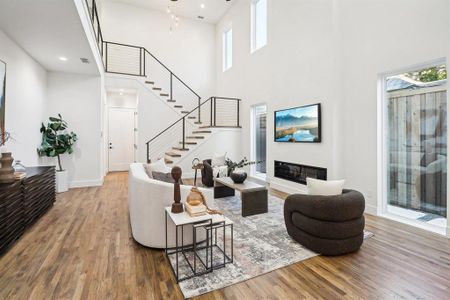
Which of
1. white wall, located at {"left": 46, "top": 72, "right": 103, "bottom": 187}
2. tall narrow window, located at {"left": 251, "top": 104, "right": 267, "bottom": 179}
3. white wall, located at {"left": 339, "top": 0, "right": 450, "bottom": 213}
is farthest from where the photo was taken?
tall narrow window, located at {"left": 251, "top": 104, "right": 267, "bottom": 179}

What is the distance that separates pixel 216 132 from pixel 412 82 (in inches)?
205

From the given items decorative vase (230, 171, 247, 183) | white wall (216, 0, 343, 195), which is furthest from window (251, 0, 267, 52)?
decorative vase (230, 171, 247, 183)

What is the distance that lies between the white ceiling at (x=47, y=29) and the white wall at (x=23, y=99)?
0.20 metres

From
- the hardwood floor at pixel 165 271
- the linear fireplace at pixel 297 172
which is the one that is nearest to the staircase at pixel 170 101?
the linear fireplace at pixel 297 172

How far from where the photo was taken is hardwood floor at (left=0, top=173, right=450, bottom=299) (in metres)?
1.98

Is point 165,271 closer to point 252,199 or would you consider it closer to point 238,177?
point 252,199

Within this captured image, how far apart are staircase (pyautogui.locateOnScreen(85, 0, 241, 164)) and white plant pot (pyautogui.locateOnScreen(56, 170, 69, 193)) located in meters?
2.47

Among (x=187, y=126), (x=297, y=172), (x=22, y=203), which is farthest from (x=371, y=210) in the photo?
(x=187, y=126)

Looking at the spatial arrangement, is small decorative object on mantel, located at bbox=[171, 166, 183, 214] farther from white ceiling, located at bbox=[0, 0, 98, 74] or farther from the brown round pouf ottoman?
white ceiling, located at bbox=[0, 0, 98, 74]

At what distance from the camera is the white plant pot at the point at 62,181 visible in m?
5.43

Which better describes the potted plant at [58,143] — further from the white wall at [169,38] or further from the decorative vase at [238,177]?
the decorative vase at [238,177]

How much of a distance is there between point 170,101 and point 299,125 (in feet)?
15.8

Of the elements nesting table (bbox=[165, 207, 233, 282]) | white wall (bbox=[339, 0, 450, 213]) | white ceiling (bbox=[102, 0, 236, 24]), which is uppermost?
white ceiling (bbox=[102, 0, 236, 24])

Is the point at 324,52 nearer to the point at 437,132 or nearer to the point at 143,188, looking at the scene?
the point at 437,132
